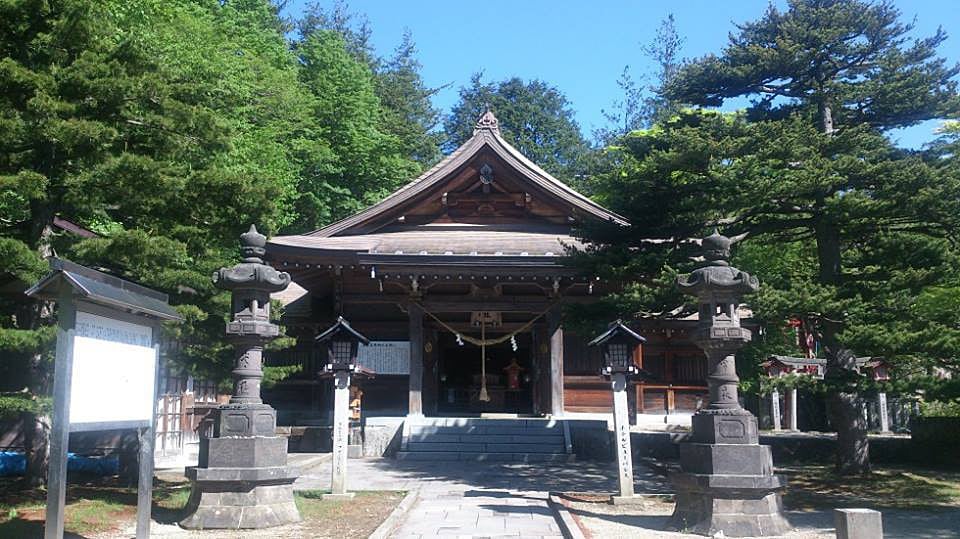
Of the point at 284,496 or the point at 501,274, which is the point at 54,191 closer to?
the point at 284,496

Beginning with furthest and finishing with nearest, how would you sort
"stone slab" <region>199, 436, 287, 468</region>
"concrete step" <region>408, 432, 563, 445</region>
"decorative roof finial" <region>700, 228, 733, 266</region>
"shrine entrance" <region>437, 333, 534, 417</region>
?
"shrine entrance" <region>437, 333, 534, 417</region> < "concrete step" <region>408, 432, 563, 445</region> < "decorative roof finial" <region>700, 228, 733, 266</region> < "stone slab" <region>199, 436, 287, 468</region>

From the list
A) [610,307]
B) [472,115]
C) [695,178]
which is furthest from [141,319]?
[472,115]

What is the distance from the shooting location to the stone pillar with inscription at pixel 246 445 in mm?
9359

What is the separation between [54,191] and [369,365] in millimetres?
10199

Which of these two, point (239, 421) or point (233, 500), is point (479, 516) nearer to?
point (233, 500)

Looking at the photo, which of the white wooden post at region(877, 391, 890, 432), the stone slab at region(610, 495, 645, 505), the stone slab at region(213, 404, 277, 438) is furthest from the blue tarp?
the white wooden post at region(877, 391, 890, 432)

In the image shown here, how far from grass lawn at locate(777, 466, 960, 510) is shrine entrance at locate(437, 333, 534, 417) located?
9.60m

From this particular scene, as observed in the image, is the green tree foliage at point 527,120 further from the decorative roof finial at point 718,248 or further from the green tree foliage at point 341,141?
the decorative roof finial at point 718,248

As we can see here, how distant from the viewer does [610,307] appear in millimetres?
13031

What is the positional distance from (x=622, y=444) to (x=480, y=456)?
587cm

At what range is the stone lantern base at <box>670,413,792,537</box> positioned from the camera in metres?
8.86

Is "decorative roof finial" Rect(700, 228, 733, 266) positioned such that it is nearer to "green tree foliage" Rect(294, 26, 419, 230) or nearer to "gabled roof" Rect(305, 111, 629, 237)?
"gabled roof" Rect(305, 111, 629, 237)

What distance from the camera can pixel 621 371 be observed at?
12.0 m

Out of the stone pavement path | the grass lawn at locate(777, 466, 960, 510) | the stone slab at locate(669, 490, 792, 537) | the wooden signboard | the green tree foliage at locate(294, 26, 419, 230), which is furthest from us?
the green tree foliage at locate(294, 26, 419, 230)
